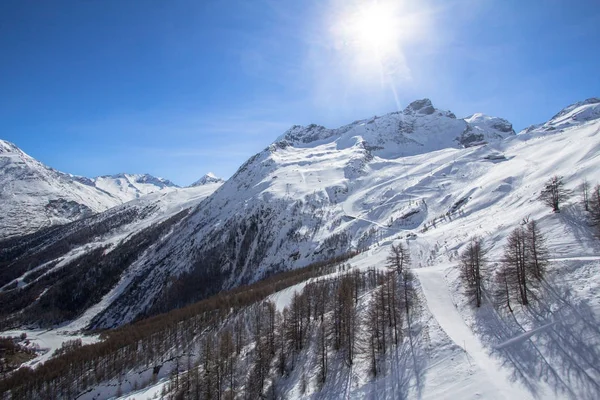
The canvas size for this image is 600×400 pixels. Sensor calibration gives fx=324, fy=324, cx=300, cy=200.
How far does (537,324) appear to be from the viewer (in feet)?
134

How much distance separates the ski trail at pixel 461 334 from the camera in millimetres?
32500

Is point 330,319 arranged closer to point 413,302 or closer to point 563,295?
point 413,302

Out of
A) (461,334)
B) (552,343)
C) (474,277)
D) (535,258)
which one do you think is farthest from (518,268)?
(552,343)

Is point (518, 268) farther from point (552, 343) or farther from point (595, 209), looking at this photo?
point (595, 209)

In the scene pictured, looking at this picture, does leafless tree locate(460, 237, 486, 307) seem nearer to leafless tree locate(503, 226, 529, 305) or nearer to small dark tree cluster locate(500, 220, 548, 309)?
small dark tree cluster locate(500, 220, 548, 309)

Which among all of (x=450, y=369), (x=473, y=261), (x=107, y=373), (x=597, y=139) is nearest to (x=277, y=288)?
(x=107, y=373)

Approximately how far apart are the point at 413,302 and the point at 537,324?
22236mm

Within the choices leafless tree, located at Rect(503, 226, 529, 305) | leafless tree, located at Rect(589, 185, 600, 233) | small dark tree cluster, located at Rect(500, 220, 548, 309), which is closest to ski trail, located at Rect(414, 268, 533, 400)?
small dark tree cluster, located at Rect(500, 220, 548, 309)

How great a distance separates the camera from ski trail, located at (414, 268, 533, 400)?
107 feet

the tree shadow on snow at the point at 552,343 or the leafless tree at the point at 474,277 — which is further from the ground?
the leafless tree at the point at 474,277

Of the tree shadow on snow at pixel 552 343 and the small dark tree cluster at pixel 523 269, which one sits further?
the small dark tree cluster at pixel 523 269

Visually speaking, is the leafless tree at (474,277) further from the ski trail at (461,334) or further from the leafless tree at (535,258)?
the leafless tree at (535,258)

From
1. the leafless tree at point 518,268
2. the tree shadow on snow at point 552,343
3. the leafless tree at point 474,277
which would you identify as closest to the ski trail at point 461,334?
the tree shadow on snow at point 552,343

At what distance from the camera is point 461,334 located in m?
45.8
